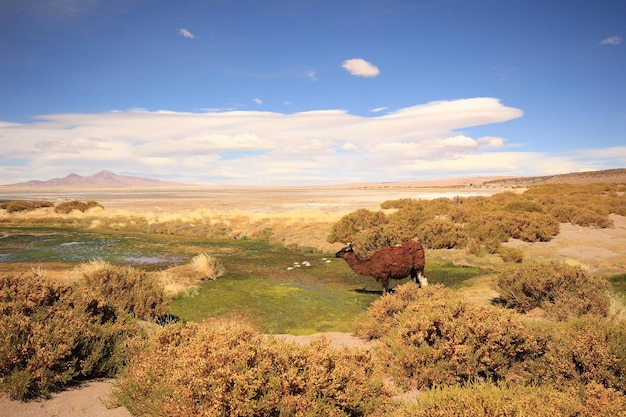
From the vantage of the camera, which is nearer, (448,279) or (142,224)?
(448,279)

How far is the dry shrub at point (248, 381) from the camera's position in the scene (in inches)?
158

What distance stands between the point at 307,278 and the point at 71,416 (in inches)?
462

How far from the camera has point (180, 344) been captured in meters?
5.54

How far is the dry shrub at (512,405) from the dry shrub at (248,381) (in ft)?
2.22

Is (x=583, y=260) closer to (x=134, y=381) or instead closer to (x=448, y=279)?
(x=448, y=279)

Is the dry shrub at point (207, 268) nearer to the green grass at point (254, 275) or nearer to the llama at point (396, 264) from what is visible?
the green grass at point (254, 275)

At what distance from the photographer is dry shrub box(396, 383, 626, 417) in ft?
12.1

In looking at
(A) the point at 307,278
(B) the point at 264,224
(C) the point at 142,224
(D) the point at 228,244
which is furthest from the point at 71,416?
(C) the point at 142,224

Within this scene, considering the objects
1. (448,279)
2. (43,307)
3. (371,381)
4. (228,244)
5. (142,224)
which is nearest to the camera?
(371,381)

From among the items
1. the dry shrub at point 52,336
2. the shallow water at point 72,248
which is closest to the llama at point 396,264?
the dry shrub at point 52,336

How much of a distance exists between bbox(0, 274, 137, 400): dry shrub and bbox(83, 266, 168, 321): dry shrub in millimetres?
1910

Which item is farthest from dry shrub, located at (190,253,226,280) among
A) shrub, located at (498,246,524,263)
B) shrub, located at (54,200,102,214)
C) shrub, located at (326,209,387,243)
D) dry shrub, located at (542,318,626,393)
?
shrub, located at (54,200,102,214)

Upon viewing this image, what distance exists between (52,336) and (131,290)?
15.8 ft

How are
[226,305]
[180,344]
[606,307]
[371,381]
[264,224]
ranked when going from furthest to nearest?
[264,224] → [226,305] → [606,307] → [180,344] → [371,381]
